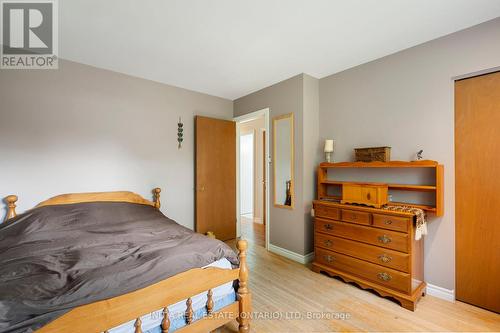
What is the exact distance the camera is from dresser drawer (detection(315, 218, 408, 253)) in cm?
208

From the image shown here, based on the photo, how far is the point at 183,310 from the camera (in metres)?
1.46

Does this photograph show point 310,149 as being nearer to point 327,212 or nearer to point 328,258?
point 327,212

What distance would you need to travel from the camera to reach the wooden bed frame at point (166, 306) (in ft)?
3.55

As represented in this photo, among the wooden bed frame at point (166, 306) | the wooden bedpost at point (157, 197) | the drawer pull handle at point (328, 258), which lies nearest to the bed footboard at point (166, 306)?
the wooden bed frame at point (166, 306)

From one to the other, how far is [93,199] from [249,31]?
252 centimetres

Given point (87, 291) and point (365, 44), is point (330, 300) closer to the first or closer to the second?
point (87, 291)

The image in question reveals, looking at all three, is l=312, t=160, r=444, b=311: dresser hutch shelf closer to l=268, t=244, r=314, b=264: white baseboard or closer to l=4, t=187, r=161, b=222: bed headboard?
l=268, t=244, r=314, b=264: white baseboard

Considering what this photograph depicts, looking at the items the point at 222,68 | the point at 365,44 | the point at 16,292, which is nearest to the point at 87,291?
the point at 16,292

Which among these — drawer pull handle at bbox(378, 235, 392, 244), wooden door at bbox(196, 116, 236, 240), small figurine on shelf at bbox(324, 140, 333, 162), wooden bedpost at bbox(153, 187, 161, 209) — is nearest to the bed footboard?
drawer pull handle at bbox(378, 235, 392, 244)

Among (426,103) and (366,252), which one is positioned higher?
(426,103)

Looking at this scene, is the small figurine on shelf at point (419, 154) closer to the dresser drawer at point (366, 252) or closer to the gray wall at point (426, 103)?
the gray wall at point (426, 103)

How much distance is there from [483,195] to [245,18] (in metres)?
2.53

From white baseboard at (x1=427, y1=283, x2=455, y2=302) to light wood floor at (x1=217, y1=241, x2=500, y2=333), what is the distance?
0.05m

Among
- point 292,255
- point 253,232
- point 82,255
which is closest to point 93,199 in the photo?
point 82,255
